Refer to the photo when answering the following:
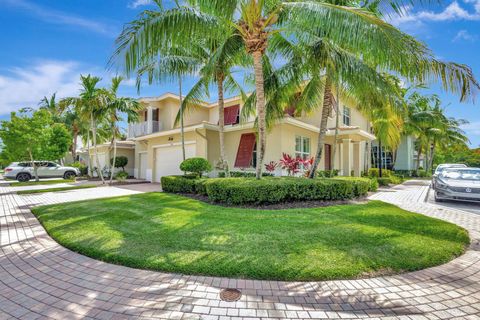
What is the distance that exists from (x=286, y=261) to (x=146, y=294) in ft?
7.19

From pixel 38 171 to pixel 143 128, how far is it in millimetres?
10611

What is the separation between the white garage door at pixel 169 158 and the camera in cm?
1748

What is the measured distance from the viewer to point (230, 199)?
908cm

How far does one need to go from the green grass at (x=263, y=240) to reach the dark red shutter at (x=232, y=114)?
1165cm

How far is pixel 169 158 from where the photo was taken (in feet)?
62.1

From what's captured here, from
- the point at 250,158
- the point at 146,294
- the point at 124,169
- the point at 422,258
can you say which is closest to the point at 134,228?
the point at 146,294

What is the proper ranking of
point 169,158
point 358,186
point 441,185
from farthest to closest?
point 169,158, point 358,186, point 441,185

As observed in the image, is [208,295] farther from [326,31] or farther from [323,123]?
[323,123]

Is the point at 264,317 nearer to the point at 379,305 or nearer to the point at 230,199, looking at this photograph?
the point at 379,305

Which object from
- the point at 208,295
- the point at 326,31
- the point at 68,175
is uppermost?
the point at 326,31

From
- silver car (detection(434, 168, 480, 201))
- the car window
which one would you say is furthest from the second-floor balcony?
the car window

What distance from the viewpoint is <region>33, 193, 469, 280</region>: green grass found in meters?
4.01

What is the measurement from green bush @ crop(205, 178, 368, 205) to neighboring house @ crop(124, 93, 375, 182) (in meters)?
4.92

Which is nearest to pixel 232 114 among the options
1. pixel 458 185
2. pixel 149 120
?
pixel 149 120
